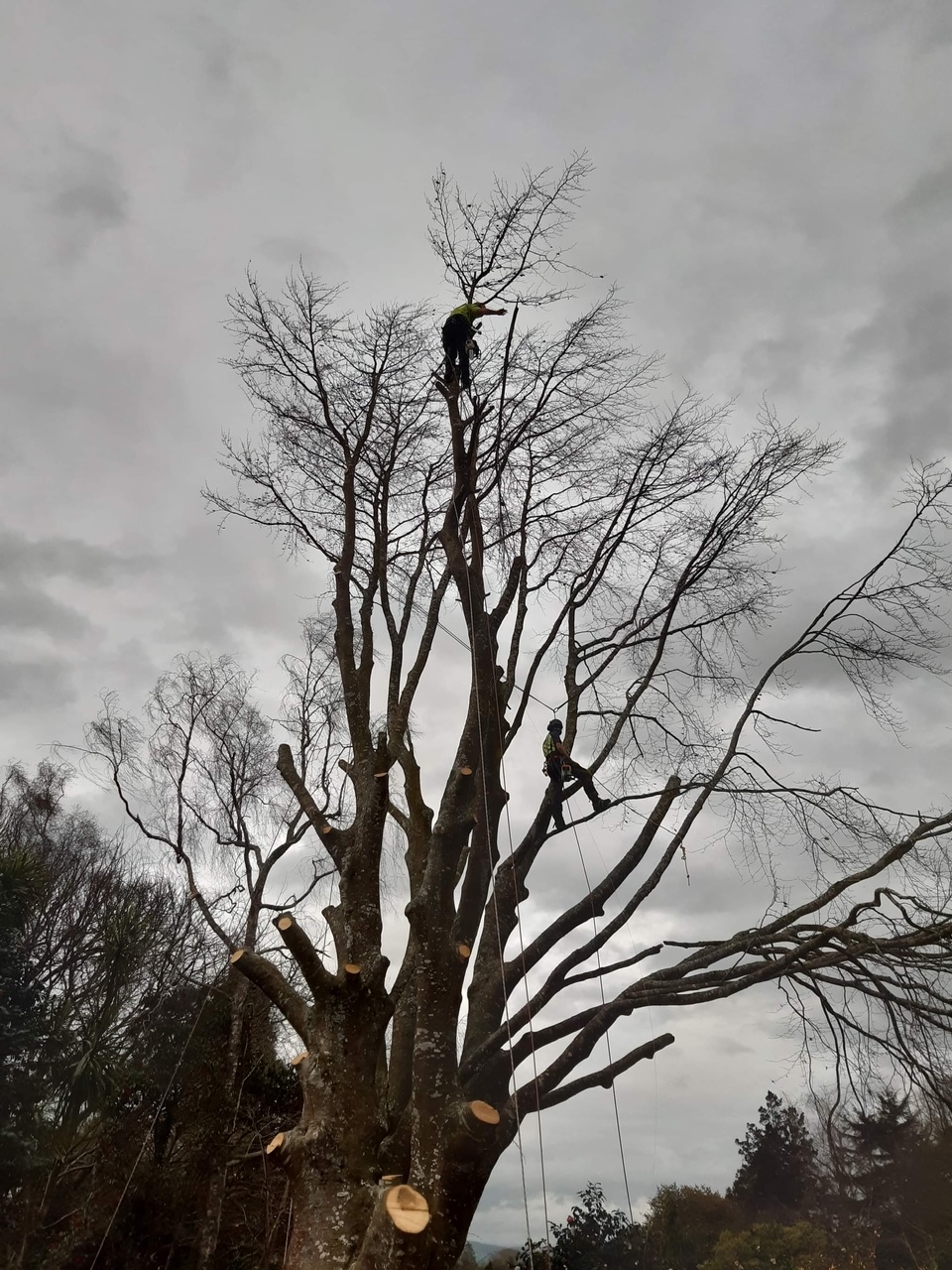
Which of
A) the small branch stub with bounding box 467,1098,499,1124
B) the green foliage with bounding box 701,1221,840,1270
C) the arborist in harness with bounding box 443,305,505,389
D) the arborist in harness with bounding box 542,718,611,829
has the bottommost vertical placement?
the green foliage with bounding box 701,1221,840,1270

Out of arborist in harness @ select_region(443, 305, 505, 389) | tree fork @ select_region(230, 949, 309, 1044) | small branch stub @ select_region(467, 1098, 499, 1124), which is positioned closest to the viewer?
small branch stub @ select_region(467, 1098, 499, 1124)

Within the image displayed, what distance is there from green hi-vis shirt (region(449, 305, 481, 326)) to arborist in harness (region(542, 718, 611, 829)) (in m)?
3.25

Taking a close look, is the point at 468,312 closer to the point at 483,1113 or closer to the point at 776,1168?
the point at 483,1113

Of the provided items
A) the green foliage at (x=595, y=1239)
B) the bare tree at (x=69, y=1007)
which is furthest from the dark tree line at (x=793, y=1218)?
the bare tree at (x=69, y=1007)

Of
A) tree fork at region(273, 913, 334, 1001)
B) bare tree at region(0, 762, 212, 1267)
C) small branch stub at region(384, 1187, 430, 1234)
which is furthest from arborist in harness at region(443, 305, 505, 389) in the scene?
bare tree at region(0, 762, 212, 1267)

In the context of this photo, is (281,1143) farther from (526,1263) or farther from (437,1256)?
(526,1263)

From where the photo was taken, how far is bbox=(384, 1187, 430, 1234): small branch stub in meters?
3.40

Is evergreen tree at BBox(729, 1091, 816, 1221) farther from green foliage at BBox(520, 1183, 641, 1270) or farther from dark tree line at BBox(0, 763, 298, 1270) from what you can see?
dark tree line at BBox(0, 763, 298, 1270)

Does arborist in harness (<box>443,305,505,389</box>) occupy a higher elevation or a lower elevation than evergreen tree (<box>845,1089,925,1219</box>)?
higher

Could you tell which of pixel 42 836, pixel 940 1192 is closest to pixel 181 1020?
pixel 42 836

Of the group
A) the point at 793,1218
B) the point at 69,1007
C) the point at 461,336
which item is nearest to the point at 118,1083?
the point at 69,1007

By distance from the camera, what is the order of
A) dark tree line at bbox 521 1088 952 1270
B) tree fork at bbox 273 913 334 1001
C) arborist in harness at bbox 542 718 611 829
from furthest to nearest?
dark tree line at bbox 521 1088 952 1270
arborist in harness at bbox 542 718 611 829
tree fork at bbox 273 913 334 1001

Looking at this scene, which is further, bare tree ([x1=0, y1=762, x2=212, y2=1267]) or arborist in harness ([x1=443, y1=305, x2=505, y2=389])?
bare tree ([x1=0, y1=762, x2=212, y2=1267])

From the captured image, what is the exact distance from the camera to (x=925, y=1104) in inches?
185
